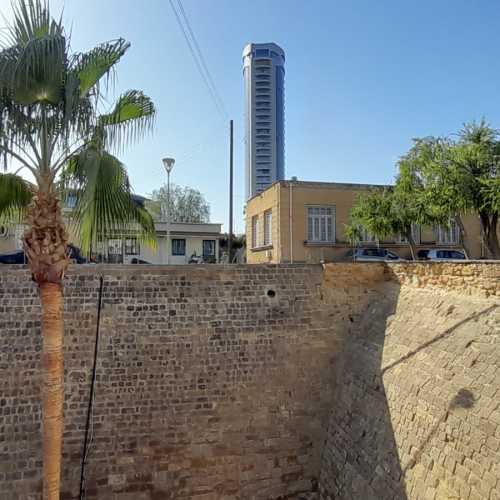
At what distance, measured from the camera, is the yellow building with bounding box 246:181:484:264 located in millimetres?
15820

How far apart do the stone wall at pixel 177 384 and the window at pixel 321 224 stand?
8.88m

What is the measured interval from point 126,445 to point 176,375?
1.41m

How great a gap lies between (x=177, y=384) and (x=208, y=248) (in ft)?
43.4

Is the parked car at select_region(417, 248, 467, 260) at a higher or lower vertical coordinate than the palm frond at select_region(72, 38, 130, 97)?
lower

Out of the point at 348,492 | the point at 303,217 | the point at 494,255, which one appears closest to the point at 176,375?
the point at 348,492

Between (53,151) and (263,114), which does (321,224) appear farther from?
(263,114)

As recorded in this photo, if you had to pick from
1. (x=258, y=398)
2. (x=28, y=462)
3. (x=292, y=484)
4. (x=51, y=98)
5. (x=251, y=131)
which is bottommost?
(x=292, y=484)

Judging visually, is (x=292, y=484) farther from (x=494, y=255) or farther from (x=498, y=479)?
(x=494, y=255)

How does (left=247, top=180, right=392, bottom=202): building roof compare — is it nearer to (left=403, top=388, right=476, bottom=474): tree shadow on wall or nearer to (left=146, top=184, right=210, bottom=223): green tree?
(left=403, top=388, right=476, bottom=474): tree shadow on wall

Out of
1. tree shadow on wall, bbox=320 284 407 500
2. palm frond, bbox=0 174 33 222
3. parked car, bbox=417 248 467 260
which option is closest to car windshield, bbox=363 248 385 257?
parked car, bbox=417 248 467 260

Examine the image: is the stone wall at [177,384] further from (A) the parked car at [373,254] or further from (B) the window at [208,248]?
(B) the window at [208,248]

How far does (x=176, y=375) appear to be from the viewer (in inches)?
266

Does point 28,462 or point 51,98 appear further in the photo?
point 28,462

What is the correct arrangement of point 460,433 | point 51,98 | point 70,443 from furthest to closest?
1. point 70,443
2. point 460,433
3. point 51,98
